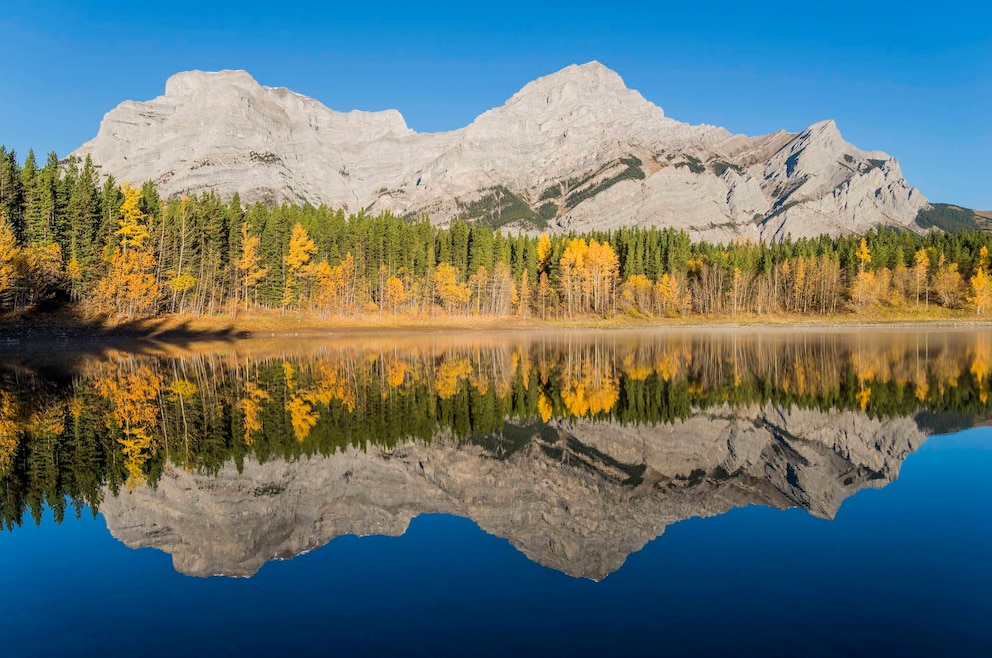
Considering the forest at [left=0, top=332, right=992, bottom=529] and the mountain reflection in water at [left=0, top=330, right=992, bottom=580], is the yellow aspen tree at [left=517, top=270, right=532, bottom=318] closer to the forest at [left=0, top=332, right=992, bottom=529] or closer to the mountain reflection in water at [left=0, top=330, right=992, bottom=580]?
the forest at [left=0, top=332, right=992, bottom=529]

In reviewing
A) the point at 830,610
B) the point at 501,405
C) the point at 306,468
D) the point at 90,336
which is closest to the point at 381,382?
the point at 501,405

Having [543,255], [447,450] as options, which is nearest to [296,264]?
[543,255]

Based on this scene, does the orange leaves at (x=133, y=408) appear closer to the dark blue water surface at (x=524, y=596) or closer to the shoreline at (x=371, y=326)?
the dark blue water surface at (x=524, y=596)

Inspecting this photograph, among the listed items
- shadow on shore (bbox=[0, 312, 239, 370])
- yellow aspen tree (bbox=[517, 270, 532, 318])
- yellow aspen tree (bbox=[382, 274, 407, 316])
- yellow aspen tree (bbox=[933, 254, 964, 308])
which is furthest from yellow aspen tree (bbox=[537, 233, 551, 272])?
yellow aspen tree (bbox=[933, 254, 964, 308])

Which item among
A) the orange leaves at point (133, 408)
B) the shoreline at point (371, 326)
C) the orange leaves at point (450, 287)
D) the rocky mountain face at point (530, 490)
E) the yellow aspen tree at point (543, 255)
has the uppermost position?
the yellow aspen tree at point (543, 255)

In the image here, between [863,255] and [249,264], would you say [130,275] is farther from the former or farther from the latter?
[863,255]

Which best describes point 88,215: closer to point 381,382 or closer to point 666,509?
point 381,382

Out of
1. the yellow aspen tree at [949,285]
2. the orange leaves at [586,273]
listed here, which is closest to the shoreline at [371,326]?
the yellow aspen tree at [949,285]

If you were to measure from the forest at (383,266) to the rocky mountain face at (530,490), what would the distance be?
68.1 metres

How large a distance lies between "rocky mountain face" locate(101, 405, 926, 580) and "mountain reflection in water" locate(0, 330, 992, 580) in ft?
0.25

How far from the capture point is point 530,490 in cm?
1720

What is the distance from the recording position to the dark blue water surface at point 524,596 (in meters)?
9.00

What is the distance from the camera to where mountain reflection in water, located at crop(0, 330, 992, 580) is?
48.0 ft

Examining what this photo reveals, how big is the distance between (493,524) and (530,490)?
2637 millimetres
